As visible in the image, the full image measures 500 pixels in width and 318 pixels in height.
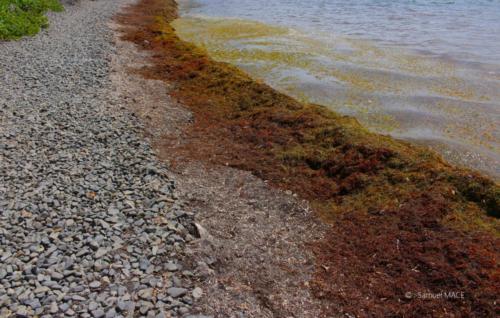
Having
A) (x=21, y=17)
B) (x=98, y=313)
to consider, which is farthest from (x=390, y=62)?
(x=21, y=17)

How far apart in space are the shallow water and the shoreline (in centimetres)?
234

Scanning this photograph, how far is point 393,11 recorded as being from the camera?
136 ft

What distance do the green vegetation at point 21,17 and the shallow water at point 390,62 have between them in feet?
34.7

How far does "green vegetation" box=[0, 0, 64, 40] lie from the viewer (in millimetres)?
22592

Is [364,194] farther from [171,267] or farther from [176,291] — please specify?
[176,291]

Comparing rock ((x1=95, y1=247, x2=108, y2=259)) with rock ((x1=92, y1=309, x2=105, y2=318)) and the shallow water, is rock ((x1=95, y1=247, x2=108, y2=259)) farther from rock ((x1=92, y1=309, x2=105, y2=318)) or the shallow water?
the shallow water

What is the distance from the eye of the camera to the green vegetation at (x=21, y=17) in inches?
889

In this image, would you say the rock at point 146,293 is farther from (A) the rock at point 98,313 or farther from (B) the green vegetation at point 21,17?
(B) the green vegetation at point 21,17

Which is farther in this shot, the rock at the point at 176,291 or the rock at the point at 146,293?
the rock at the point at 176,291

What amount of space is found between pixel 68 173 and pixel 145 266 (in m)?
4.09

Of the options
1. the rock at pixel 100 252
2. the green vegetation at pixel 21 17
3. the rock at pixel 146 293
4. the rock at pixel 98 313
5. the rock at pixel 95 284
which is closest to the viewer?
the rock at pixel 98 313

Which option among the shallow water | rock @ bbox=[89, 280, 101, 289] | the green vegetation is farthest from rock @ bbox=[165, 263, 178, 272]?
the green vegetation

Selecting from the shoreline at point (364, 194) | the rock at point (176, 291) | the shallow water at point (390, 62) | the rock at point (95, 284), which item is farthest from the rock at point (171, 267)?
the shallow water at point (390, 62)

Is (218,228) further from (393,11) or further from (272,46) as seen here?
(393,11)
